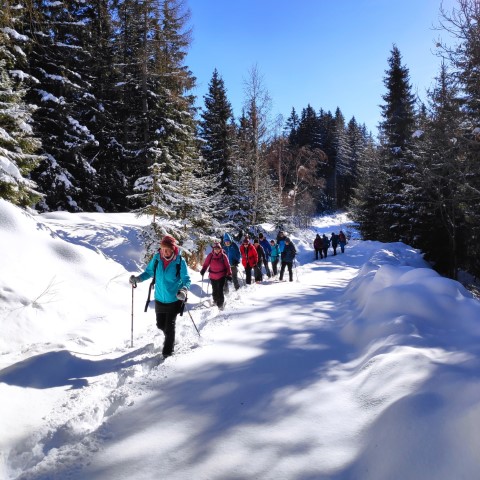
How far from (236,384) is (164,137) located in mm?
18413

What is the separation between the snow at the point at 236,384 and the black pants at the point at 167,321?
23 cm

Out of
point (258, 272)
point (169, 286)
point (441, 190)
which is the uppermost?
point (441, 190)

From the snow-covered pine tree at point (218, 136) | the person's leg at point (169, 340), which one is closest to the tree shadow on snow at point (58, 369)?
the person's leg at point (169, 340)

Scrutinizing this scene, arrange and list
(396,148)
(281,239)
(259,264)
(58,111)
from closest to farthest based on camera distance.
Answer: (259,264)
(281,239)
(58,111)
(396,148)

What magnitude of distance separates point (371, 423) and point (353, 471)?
0.62 m

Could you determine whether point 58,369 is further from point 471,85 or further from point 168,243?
point 471,85

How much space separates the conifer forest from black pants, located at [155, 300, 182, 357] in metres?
6.37

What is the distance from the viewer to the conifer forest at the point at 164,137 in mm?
12586

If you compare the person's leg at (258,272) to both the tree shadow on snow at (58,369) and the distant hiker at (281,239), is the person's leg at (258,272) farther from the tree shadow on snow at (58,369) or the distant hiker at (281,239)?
the tree shadow on snow at (58,369)

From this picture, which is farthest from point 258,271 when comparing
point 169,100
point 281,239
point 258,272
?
point 169,100

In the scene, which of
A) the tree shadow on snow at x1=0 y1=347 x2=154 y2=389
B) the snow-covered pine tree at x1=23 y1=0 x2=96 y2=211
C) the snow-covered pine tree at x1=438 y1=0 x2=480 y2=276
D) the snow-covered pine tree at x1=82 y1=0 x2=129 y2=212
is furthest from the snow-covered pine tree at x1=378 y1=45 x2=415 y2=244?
the tree shadow on snow at x1=0 y1=347 x2=154 y2=389

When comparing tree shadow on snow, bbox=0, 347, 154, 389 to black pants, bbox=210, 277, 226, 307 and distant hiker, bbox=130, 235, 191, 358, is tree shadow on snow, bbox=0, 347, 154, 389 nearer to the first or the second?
distant hiker, bbox=130, 235, 191, 358

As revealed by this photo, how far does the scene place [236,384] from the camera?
428cm

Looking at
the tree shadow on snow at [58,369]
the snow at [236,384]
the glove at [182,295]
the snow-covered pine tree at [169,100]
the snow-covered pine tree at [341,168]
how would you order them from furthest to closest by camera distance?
1. the snow-covered pine tree at [341,168]
2. the snow-covered pine tree at [169,100]
3. the glove at [182,295]
4. the tree shadow on snow at [58,369]
5. the snow at [236,384]
